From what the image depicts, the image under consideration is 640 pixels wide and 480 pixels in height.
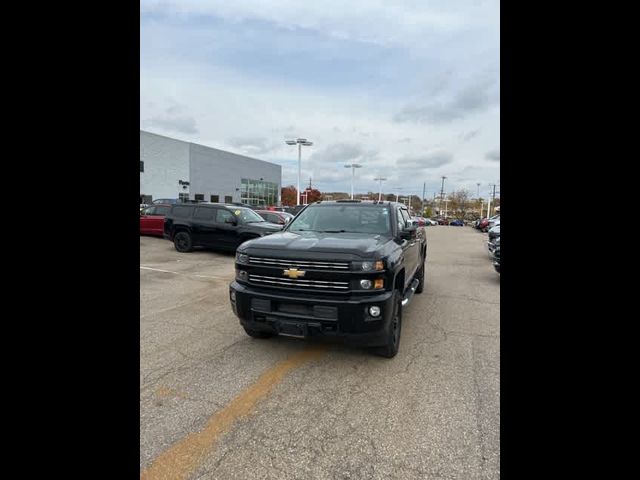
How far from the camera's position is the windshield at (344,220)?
4.95 metres

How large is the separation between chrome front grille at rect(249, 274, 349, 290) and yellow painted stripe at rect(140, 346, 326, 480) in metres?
0.90

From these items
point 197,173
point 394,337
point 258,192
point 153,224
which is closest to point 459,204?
point 258,192

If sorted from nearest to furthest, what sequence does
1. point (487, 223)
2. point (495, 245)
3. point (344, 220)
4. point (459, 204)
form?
point (344, 220), point (495, 245), point (487, 223), point (459, 204)

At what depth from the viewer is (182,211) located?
13.2 meters

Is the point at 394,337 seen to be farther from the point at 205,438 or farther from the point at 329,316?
the point at 205,438

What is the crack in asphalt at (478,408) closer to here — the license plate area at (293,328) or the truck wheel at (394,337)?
the truck wheel at (394,337)

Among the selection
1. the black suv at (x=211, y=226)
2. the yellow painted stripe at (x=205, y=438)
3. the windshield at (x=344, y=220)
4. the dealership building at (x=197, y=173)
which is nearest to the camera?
the yellow painted stripe at (x=205, y=438)

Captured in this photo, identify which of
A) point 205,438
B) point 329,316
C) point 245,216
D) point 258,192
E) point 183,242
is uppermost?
point 258,192

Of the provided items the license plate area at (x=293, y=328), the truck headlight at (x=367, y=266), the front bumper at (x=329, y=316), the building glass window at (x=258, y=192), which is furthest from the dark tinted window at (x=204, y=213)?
the building glass window at (x=258, y=192)

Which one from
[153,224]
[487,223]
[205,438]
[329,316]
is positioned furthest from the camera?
[487,223]

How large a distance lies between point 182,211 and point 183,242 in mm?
1120

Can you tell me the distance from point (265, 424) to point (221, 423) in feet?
1.12

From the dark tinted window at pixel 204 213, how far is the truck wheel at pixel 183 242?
83cm
